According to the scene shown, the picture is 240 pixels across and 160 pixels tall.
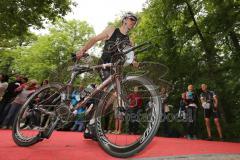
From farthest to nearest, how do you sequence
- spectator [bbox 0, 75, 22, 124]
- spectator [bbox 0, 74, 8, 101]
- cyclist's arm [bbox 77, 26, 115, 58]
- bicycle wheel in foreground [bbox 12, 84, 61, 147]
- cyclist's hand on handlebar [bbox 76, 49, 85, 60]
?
1. spectator [bbox 0, 75, 22, 124]
2. spectator [bbox 0, 74, 8, 101]
3. bicycle wheel in foreground [bbox 12, 84, 61, 147]
4. cyclist's hand on handlebar [bbox 76, 49, 85, 60]
5. cyclist's arm [bbox 77, 26, 115, 58]

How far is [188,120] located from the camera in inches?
474

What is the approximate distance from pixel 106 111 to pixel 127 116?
0.30 m

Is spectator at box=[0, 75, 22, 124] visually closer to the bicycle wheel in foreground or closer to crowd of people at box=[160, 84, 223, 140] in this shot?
crowd of people at box=[160, 84, 223, 140]

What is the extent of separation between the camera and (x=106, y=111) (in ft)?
16.9

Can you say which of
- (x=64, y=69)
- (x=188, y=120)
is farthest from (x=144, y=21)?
(x=64, y=69)

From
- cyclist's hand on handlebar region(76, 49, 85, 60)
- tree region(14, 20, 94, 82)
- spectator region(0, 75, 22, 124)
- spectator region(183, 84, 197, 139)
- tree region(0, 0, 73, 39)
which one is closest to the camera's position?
cyclist's hand on handlebar region(76, 49, 85, 60)

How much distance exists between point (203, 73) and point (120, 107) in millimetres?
13167

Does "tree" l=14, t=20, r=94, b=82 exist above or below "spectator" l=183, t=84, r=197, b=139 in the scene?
above

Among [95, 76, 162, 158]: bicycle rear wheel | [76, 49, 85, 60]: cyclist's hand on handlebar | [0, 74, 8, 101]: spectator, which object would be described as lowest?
[95, 76, 162, 158]: bicycle rear wheel

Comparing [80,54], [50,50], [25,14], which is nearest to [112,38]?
[80,54]

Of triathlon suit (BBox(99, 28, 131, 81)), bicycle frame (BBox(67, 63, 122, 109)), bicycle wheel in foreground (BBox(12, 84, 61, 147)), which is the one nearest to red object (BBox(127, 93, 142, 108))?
bicycle frame (BBox(67, 63, 122, 109))

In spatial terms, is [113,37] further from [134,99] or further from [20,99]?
[20,99]

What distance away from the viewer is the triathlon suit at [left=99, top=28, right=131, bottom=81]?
532 cm

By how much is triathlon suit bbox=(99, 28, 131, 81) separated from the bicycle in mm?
102
